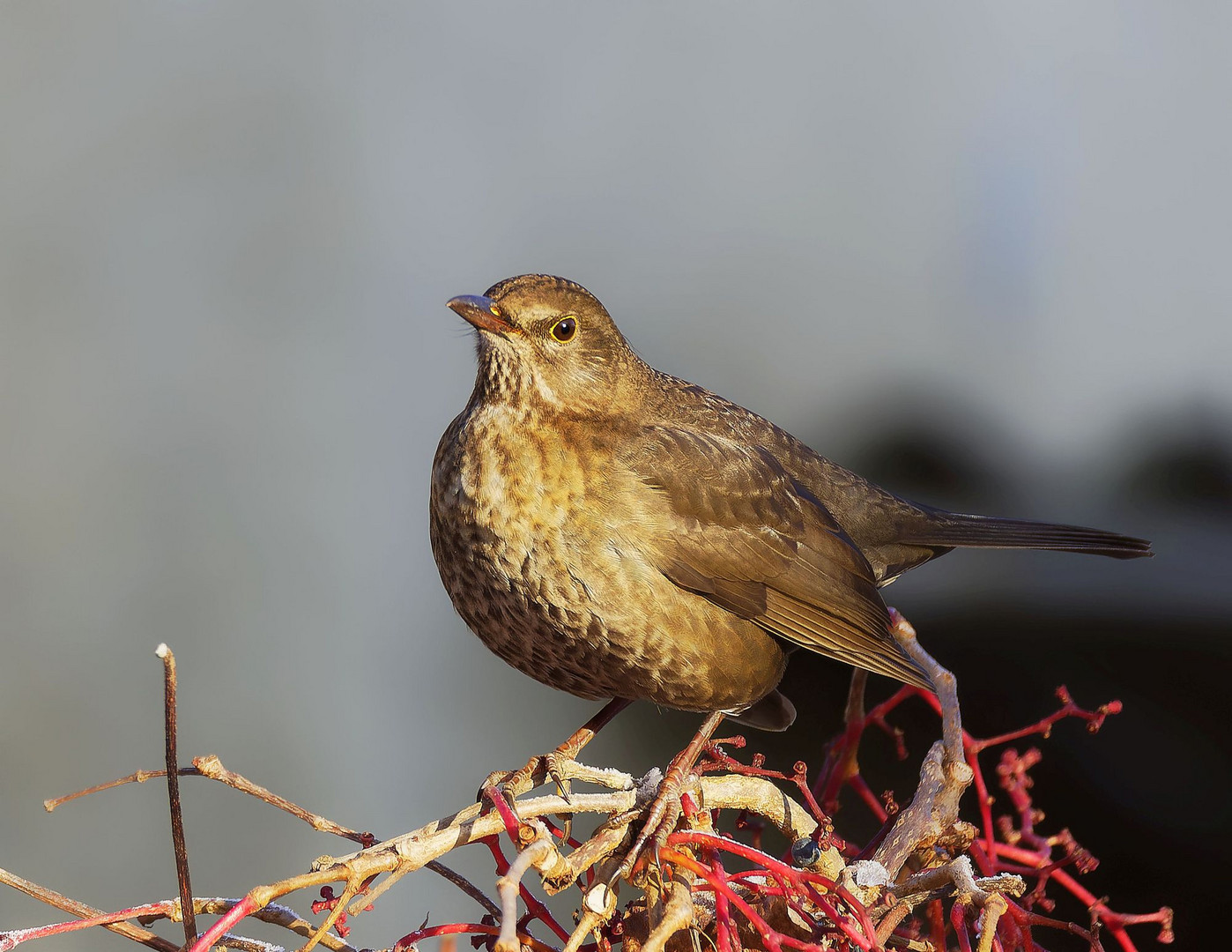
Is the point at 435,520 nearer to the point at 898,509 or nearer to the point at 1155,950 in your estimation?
the point at 898,509

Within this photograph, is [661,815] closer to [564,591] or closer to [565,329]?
[564,591]

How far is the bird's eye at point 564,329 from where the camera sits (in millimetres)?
2146

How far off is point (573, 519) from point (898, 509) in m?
1.10

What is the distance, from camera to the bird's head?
2.09 m

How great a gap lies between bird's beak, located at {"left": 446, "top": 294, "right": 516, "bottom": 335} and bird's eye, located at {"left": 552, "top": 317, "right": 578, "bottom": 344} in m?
0.10

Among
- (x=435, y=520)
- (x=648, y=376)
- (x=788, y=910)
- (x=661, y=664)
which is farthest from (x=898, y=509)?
(x=788, y=910)

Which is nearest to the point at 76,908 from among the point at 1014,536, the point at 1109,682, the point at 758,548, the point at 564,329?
the point at 564,329

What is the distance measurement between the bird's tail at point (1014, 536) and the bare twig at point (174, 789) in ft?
6.56

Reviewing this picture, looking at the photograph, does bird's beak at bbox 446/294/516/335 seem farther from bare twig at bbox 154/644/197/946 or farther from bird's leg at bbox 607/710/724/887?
bare twig at bbox 154/644/197/946

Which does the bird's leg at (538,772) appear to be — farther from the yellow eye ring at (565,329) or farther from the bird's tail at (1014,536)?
the bird's tail at (1014,536)

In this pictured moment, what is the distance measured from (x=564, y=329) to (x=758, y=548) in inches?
23.8

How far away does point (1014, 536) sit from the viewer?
104 inches

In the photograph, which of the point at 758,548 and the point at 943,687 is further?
the point at 758,548

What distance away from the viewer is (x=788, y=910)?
1403mm
